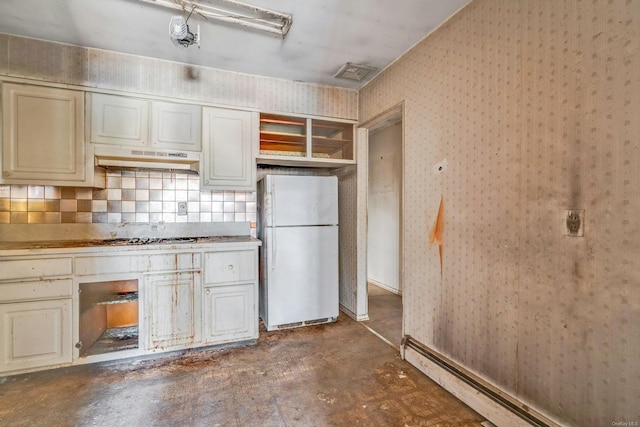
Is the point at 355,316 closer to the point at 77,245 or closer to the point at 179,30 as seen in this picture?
the point at 77,245

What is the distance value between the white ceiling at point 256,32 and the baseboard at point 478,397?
2.39 m

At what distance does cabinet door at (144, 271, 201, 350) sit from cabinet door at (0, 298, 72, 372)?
21.6 inches

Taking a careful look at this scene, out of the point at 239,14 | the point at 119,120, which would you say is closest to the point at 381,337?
the point at 239,14

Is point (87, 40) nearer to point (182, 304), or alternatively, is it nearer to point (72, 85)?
point (72, 85)

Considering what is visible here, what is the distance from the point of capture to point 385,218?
4.43 metres

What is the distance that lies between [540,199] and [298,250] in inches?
81.5

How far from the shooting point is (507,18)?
5.20 feet

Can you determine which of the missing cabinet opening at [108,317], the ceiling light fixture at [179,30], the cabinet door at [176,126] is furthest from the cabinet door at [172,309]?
the ceiling light fixture at [179,30]

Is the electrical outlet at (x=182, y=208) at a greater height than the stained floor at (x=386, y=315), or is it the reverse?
the electrical outlet at (x=182, y=208)

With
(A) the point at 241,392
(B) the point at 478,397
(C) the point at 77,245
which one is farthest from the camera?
(C) the point at 77,245

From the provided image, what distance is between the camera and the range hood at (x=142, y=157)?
2.43 meters

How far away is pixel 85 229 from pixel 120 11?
1855 millimetres

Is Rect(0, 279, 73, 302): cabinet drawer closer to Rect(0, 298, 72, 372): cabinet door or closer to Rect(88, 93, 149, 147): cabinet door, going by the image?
Rect(0, 298, 72, 372): cabinet door

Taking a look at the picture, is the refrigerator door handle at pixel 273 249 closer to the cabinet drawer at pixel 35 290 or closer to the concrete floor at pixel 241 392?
the concrete floor at pixel 241 392
